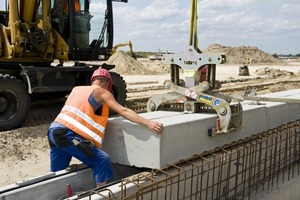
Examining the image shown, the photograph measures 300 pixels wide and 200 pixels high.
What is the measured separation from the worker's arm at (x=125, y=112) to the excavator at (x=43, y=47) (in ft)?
14.7

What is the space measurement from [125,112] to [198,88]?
3.52 ft

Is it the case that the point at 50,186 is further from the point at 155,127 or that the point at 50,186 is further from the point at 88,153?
the point at 155,127

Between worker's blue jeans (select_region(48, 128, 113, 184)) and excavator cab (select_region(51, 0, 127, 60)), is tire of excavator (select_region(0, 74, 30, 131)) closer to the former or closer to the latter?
excavator cab (select_region(51, 0, 127, 60))

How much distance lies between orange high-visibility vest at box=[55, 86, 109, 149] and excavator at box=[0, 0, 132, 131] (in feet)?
14.2

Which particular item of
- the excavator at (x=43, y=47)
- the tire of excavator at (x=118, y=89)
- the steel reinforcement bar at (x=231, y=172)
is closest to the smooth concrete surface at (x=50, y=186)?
the steel reinforcement bar at (x=231, y=172)

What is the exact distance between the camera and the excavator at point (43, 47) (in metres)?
8.11

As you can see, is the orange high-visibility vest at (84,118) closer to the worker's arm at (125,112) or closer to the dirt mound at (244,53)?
the worker's arm at (125,112)

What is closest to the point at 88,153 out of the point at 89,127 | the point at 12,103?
the point at 89,127

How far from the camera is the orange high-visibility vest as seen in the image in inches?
157

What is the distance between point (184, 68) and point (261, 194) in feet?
6.29

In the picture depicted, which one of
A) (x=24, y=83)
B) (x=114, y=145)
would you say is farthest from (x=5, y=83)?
(x=114, y=145)

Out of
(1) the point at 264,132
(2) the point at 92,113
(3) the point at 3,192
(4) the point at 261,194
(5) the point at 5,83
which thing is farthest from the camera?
(5) the point at 5,83

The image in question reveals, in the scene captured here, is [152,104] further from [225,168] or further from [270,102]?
[270,102]

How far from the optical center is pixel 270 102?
6.20 meters
